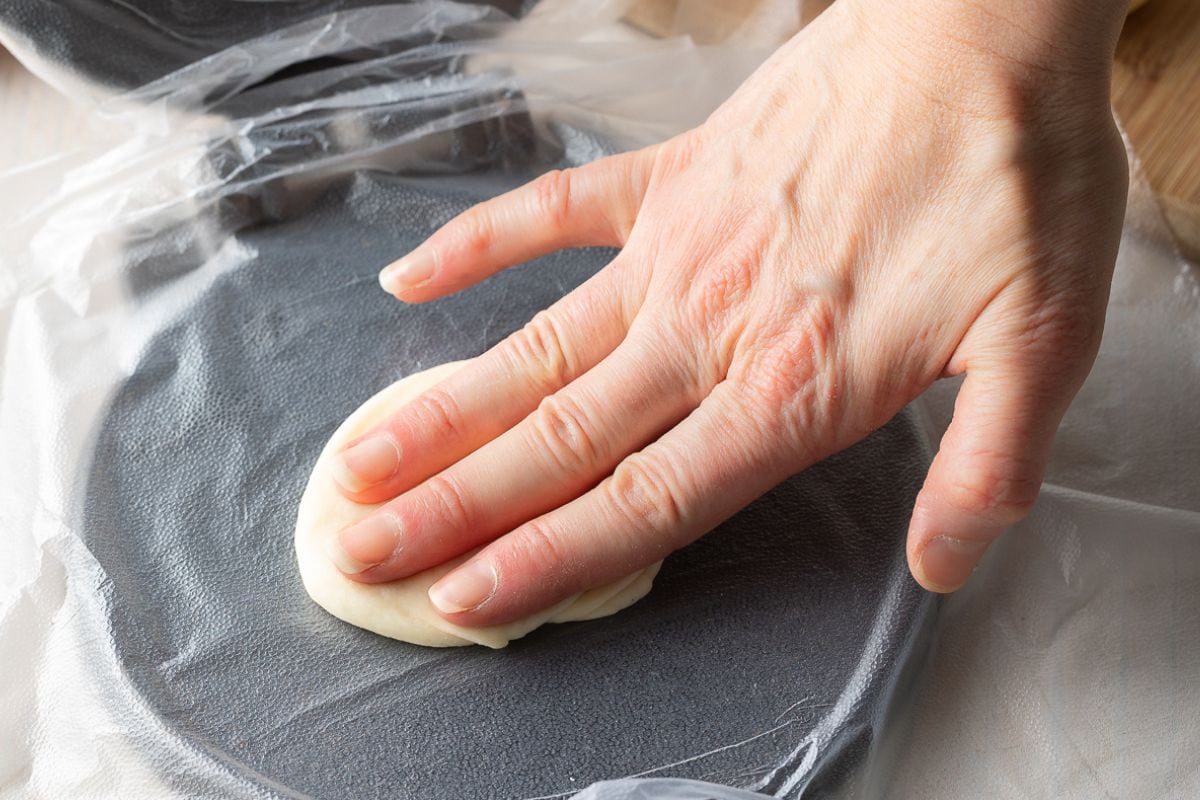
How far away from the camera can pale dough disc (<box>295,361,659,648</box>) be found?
2.30 ft

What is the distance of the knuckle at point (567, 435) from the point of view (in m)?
0.73

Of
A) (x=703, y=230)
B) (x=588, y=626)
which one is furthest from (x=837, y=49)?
(x=588, y=626)

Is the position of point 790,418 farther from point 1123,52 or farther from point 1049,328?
point 1123,52

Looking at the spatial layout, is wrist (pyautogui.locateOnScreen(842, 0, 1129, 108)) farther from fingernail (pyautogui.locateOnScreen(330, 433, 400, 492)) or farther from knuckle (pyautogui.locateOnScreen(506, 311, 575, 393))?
fingernail (pyautogui.locateOnScreen(330, 433, 400, 492))

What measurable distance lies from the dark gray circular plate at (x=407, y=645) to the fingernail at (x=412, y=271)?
0.12ft

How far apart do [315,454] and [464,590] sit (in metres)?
0.19

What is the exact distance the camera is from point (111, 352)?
864mm

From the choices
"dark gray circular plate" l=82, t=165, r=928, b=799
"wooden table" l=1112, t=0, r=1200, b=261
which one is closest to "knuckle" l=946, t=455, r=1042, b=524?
"dark gray circular plate" l=82, t=165, r=928, b=799

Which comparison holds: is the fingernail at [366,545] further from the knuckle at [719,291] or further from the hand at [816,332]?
the knuckle at [719,291]

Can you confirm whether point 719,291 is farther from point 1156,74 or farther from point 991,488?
point 1156,74

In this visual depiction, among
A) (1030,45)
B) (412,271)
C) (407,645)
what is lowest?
(407,645)

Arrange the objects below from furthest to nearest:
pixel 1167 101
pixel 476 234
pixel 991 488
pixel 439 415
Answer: pixel 1167 101
pixel 476 234
pixel 439 415
pixel 991 488

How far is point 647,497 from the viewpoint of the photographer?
706mm

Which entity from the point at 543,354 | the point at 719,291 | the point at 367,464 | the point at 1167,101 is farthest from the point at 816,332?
the point at 1167,101
